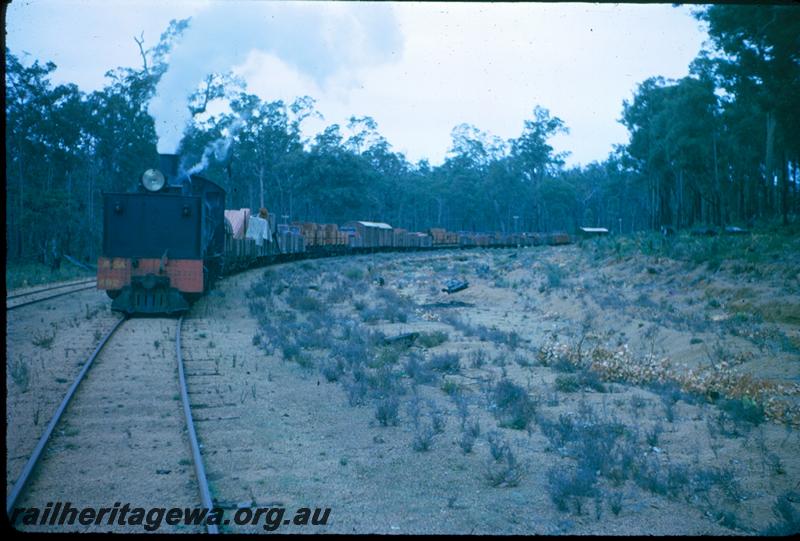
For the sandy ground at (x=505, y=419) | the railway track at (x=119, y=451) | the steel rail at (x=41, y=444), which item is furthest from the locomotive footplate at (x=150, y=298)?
the railway track at (x=119, y=451)

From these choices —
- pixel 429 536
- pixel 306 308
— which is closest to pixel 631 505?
pixel 429 536

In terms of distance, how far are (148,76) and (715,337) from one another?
41.5 m

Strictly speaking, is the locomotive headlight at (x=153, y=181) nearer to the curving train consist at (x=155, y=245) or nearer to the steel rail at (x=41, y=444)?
the curving train consist at (x=155, y=245)

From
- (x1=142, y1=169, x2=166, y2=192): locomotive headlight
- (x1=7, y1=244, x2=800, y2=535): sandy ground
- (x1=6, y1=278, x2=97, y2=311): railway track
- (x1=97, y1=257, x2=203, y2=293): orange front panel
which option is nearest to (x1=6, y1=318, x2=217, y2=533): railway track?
(x1=7, y1=244, x2=800, y2=535): sandy ground

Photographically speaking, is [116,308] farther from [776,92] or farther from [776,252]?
[776,92]

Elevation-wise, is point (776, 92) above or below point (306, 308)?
above

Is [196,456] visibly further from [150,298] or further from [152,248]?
[150,298]

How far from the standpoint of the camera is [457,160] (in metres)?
101

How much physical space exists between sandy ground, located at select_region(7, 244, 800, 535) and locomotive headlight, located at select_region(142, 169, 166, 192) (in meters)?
3.44

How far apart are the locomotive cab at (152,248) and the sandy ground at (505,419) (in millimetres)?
938

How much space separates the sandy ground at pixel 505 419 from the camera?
17.8 feet

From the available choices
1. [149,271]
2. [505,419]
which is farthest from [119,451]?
[149,271]

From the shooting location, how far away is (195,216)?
16047mm

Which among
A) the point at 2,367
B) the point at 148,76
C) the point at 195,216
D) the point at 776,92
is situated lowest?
the point at 2,367
